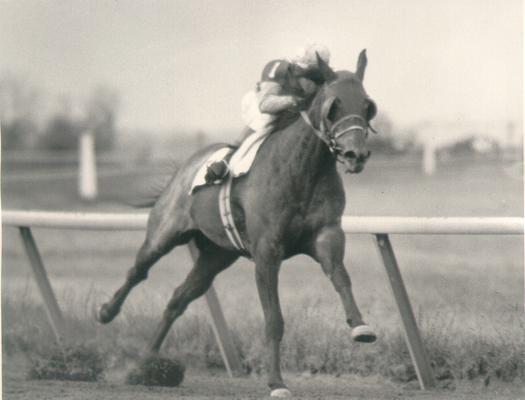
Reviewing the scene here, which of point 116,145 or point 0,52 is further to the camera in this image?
point 116,145

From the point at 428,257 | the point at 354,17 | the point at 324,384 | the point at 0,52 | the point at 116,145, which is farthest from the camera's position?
the point at 116,145

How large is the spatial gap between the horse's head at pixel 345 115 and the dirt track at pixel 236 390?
4.36 ft

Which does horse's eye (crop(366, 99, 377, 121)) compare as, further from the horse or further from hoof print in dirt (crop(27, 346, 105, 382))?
hoof print in dirt (crop(27, 346, 105, 382))

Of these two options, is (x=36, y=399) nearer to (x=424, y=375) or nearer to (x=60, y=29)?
(x=424, y=375)

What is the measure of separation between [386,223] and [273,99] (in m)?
0.94

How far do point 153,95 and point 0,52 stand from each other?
196 centimetres

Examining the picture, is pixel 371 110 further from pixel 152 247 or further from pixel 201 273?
pixel 152 247

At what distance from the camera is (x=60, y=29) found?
394 inches

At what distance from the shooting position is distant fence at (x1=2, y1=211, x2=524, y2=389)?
621cm

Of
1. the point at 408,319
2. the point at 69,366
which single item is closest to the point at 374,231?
the point at 408,319

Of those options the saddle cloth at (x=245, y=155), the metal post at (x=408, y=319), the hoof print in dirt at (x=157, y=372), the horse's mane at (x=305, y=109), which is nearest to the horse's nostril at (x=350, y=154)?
the horse's mane at (x=305, y=109)

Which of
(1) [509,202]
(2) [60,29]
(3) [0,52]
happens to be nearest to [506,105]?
(1) [509,202]

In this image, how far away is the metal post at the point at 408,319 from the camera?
6.57 m

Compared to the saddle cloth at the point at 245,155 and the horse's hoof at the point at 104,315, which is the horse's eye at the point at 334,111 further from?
the horse's hoof at the point at 104,315
